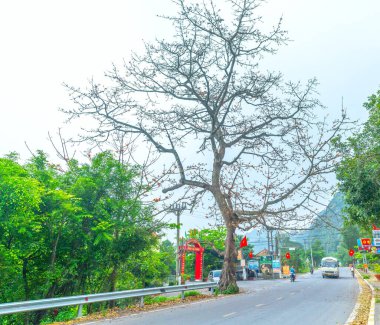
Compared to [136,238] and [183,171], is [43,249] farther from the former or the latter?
[183,171]

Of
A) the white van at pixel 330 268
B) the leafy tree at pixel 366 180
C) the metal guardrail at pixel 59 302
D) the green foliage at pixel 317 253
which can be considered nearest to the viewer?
the metal guardrail at pixel 59 302

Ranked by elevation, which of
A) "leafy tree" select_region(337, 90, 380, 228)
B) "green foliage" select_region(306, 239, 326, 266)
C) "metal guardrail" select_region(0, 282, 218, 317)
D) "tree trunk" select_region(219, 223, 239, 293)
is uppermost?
"green foliage" select_region(306, 239, 326, 266)

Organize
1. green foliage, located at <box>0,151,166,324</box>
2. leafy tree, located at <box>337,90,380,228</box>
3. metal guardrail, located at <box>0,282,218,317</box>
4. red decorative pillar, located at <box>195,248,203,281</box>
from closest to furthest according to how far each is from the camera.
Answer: metal guardrail, located at <box>0,282,218,317</box>, green foliage, located at <box>0,151,166,324</box>, leafy tree, located at <box>337,90,380,228</box>, red decorative pillar, located at <box>195,248,203,281</box>

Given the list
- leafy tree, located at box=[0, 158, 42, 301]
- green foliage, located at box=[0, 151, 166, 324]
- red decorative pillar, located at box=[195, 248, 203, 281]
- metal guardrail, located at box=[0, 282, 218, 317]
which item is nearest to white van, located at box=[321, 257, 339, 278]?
red decorative pillar, located at box=[195, 248, 203, 281]

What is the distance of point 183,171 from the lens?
69.2 feet

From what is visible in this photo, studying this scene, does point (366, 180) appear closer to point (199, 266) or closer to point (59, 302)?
point (59, 302)

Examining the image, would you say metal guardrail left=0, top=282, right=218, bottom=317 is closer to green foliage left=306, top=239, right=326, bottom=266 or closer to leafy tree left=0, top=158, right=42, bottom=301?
leafy tree left=0, top=158, right=42, bottom=301

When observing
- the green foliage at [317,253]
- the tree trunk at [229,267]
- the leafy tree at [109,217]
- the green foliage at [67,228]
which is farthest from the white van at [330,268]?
the green foliage at [317,253]

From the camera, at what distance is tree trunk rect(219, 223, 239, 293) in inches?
827

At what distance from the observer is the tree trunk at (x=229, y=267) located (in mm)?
21000

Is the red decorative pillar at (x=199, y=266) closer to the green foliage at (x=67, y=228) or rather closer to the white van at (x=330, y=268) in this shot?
the white van at (x=330, y=268)

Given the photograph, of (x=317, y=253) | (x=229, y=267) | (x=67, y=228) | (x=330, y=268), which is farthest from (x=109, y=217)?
(x=317, y=253)

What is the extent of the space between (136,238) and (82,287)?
3.17 metres

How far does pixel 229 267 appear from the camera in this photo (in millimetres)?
21375
